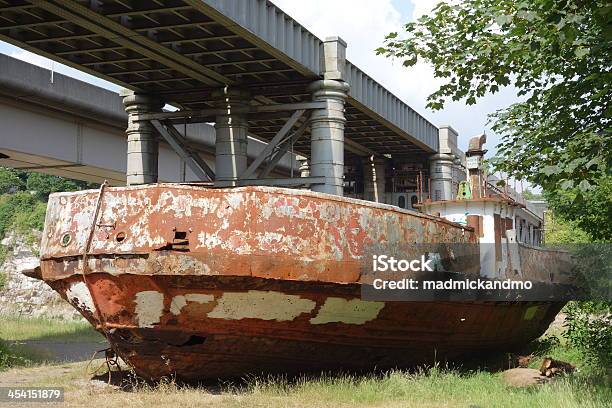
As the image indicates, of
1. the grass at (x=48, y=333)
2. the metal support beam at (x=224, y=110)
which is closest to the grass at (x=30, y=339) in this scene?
the grass at (x=48, y=333)

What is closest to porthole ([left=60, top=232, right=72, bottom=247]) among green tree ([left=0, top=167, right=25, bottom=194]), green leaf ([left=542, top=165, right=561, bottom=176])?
green leaf ([left=542, top=165, right=561, bottom=176])

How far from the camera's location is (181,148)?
24062mm

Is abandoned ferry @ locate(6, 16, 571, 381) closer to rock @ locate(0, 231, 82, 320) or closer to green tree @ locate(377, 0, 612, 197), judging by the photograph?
green tree @ locate(377, 0, 612, 197)

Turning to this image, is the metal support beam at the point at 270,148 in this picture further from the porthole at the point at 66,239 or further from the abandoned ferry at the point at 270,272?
the porthole at the point at 66,239

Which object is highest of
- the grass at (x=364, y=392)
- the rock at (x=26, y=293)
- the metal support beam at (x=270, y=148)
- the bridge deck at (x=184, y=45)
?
the bridge deck at (x=184, y=45)

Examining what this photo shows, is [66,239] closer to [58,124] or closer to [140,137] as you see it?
[58,124]

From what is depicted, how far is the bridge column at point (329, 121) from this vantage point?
70.3ft

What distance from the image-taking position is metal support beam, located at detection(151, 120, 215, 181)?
23.4 m

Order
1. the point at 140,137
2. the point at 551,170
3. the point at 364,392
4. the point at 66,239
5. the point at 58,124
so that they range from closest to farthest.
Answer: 1. the point at 551,170
2. the point at 364,392
3. the point at 66,239
4. the point at 58,124
5. the point at 140,137

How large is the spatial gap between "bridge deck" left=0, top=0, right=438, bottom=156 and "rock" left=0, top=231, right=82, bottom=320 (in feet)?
62.6

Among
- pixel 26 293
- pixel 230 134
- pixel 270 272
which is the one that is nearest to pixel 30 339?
pixel 230 134

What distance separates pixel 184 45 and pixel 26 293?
95.7 feet

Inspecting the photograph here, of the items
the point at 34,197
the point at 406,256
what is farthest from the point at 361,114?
the point at 34,197

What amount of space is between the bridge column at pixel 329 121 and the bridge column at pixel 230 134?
2138mm
